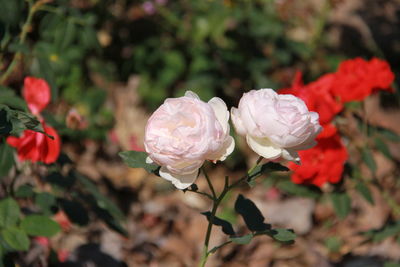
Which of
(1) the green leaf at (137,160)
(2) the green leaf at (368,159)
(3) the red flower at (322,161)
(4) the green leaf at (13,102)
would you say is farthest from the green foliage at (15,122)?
(2) the green leaf at (368,159)

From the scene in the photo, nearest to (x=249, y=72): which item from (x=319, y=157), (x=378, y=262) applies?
(x=378, y=262)

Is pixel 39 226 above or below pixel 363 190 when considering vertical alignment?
below

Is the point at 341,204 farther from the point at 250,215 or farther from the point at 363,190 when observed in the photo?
the point at 250,215

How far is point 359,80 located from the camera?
1661 millimetres

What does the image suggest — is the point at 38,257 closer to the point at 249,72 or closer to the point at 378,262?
the point at 378,262

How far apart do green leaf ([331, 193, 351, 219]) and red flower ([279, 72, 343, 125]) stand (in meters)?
0.31

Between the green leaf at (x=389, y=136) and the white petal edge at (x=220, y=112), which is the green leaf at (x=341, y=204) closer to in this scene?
the green leaf at (x=389, y=136)

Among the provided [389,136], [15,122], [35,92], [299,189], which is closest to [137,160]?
[15,122]

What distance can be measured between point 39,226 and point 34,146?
0.68ft

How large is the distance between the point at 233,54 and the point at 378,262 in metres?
1.28

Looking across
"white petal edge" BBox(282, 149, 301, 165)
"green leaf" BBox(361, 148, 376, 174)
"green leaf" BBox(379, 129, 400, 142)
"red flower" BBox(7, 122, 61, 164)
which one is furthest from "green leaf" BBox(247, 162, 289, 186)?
"green leaf" BBox(379, 129, 400, 142)

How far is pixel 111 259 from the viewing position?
6.84ft

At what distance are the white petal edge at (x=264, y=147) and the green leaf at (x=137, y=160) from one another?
0.21 m

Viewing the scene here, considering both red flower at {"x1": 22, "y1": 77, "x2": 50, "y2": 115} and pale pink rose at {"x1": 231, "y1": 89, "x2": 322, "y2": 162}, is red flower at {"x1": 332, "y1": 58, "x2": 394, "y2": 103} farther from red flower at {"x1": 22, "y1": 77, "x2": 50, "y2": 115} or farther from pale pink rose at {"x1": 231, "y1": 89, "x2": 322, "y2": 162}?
Result: red flower at {"x1": 22, "y1": 77, "x2": 50, "y2": 115}
